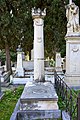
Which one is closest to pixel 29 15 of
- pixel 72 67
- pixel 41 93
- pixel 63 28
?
pixel 63 28

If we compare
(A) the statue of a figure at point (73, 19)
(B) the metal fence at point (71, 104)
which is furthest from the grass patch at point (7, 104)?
(A) the statue of a figure at point (73, 19)

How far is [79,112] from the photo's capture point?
175 inches

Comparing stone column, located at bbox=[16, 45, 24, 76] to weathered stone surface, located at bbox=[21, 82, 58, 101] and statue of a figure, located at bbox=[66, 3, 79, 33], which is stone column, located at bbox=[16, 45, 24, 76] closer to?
statue of a figure, located at bbox=[66, 3, 79, 33]

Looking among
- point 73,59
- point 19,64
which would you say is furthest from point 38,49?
point 19,64

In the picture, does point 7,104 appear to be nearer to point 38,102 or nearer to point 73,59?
point 38,102

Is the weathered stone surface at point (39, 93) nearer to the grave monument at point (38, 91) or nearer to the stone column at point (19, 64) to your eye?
the grave monument at point (38, 91)

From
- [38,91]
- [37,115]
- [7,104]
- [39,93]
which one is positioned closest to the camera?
[37,115]

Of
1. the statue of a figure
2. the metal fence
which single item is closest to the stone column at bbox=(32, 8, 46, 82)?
the metal fence

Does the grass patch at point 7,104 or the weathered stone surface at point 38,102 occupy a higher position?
the weathered stone surface at point 38,102

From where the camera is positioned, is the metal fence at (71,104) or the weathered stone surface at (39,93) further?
the weathered stone surface at (39,93)

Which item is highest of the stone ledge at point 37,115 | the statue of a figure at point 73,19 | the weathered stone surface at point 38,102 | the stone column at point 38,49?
the statue of a figure at point 73,19

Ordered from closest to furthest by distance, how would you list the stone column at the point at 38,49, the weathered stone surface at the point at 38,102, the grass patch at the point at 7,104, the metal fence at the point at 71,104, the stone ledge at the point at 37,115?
Result: the metal fence at the point at 71,104
the stone ledge at the point at 37,115
the weathered stone surface at the point at 38,102
the grass patch at the point at 7,104
the stone column at the point at 38,49

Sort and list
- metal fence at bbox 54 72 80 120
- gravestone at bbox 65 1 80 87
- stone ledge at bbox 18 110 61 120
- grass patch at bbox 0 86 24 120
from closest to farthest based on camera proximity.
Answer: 1. metal fence at bbox 54 72 80 120
2. stone ledge at bbox 18 110 61 120
3. grass patch at bbox 0 86 24 120
4. gravestone at bbox 65 1 80 87

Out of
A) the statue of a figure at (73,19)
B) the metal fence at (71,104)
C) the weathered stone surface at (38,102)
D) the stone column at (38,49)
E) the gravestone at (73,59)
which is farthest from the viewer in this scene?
the statue of a figure at (73,19)
